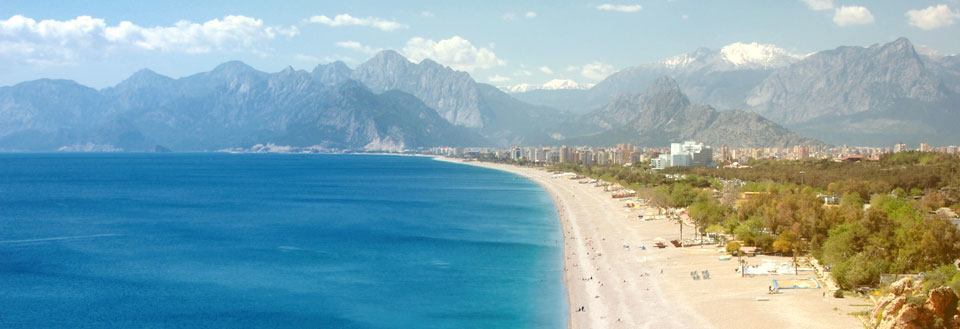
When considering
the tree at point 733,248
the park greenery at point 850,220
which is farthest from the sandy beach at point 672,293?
the park greenery at point 850,220

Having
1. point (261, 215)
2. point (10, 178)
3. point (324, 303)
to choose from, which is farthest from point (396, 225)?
point (10, 178)

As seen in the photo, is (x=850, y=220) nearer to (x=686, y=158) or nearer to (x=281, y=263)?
(x=281, y=263)

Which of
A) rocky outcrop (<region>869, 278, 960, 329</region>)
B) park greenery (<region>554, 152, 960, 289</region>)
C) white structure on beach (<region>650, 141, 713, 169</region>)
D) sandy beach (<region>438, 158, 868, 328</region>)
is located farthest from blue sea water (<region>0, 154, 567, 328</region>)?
white structure on beach (<region>650, 141, 713, 169</region>)

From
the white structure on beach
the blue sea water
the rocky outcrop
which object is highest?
the white structure on beach

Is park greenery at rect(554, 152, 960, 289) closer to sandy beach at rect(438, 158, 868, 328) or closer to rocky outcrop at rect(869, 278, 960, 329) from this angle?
sandy beach at rect(438, 158, 868, 328)

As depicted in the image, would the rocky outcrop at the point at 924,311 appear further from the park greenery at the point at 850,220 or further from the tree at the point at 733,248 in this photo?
the tree at the point at 733,248

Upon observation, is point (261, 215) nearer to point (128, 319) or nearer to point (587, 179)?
point (128, 319)
